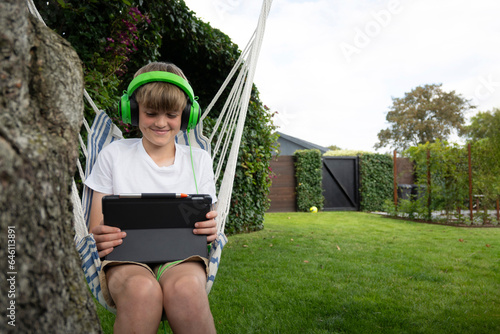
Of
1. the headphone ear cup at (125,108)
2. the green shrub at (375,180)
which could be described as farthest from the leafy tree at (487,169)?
the headphone ear cup at (125,108)

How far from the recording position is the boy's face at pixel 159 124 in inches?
43.8

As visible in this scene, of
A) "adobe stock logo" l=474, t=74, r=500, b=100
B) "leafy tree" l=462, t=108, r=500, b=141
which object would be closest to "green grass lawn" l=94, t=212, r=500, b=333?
"adobe stock logo" l=474, t=74, r=500, b=100

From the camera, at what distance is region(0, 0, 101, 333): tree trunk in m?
0.44

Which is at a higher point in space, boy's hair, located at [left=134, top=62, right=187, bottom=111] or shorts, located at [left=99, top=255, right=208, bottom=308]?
boy's hair, located at [left=134, top=62, right=187, bottom=111]

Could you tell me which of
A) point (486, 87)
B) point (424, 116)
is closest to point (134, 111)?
point (486, 87)

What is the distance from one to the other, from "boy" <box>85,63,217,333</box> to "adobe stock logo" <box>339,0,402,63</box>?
1.99 meters

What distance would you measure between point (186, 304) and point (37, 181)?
53cm

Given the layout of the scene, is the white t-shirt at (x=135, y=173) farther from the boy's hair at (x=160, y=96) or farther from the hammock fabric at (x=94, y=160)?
the boy's hair at (x=160, y=96)

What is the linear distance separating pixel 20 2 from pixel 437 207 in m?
6.11

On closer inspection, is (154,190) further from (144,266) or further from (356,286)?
(356,286)

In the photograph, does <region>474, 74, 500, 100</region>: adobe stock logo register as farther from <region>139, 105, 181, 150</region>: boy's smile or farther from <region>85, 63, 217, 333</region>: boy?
<region>139, 105, 181, 150</region>: boy's smile

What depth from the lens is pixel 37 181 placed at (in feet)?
1.57

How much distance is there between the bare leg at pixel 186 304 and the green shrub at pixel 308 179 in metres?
6.48

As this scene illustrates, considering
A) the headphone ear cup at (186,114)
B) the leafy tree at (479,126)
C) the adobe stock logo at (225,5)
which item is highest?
the leafy tree at (479,126)
